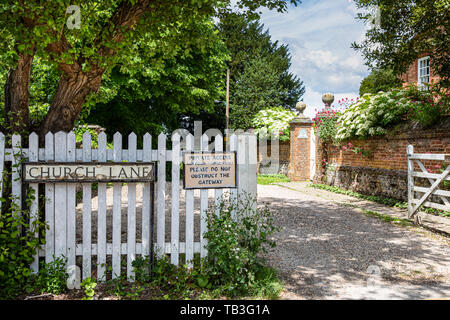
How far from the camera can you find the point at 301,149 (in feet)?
52.5

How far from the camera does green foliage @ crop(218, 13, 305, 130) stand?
2772 centimetres

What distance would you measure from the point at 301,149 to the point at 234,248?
13.0 meters

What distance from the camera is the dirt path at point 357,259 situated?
3775 millimetres

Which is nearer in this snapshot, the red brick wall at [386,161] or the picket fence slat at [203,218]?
the picket fence slat at [203,218]

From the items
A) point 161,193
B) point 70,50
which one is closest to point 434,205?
point 161,193

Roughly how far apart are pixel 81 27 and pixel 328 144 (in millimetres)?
10618

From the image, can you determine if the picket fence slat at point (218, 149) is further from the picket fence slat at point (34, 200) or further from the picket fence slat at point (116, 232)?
the picket fence slat at point (34, 200)

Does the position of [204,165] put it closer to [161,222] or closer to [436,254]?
[161,222]

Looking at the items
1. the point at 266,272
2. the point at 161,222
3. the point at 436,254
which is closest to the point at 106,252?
the point at 161,222

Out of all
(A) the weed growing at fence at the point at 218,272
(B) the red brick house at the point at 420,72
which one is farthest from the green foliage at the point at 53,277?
(B) the red brick house at the point at 420,72

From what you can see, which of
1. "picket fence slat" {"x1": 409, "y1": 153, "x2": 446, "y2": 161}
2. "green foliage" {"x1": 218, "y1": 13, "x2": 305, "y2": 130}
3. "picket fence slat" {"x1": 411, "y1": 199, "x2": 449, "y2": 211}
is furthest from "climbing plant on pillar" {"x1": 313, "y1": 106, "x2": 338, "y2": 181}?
"green foliage" {"x1": 218, "y1": 13, "x2": 305, "y2": 130}

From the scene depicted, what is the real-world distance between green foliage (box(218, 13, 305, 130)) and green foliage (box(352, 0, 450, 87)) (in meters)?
18.7

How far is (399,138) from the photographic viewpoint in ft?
29.7

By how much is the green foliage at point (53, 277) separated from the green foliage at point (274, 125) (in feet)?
53.1
